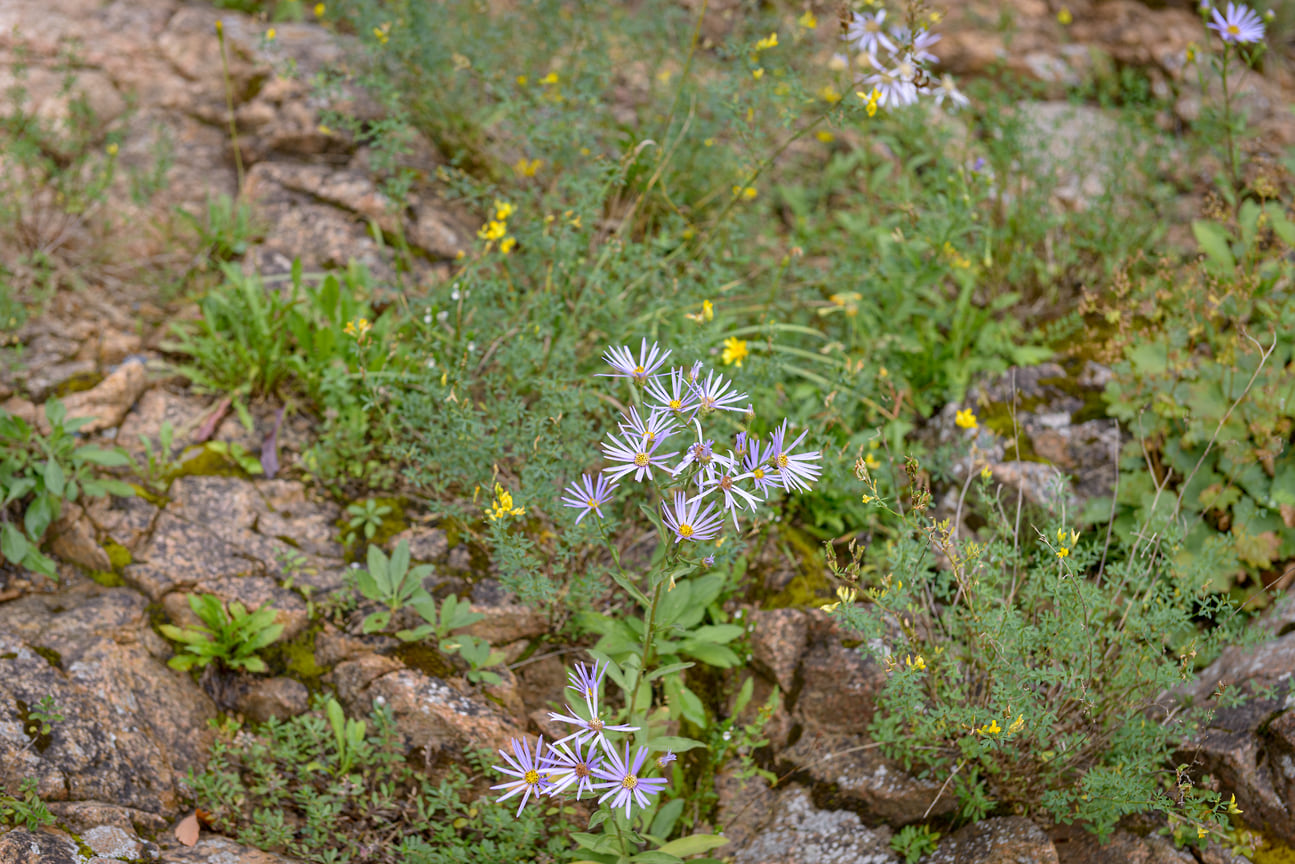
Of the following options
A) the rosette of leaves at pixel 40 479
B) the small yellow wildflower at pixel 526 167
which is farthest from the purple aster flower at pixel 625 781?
the small yellow wildflower at pixel 526 167

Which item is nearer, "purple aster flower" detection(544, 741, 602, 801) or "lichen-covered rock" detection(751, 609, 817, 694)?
"purple aster flower" detection(544, 741, 602, 801)

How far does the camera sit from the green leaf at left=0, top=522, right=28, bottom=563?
8.82 ft

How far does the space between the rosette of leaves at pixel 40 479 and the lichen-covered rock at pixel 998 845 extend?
284cm

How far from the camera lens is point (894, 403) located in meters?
3.43

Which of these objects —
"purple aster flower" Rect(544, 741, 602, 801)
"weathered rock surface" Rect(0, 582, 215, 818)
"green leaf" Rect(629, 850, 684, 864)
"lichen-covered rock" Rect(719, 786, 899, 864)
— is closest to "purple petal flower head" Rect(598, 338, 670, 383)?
"purple aster flower" Rect(544, 741, 602, 801)

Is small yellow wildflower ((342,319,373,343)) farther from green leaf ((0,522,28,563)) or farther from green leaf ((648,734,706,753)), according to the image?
green leaf ((648,734,706,753))

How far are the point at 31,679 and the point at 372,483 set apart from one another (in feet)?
3.75

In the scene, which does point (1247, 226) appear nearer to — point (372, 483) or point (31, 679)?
point (372, 483)

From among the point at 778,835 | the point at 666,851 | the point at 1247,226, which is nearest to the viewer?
the point at 666,851

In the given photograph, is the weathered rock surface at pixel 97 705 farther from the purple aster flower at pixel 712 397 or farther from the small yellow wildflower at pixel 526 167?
the small yellow wildflower at pixel 526 167

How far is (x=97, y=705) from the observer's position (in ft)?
7.85

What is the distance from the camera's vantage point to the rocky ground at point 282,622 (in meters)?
2.29

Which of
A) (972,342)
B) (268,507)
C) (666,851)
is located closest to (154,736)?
(268,507)

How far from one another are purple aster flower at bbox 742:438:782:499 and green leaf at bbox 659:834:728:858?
1.00 metres
